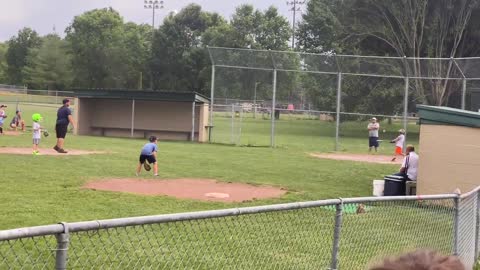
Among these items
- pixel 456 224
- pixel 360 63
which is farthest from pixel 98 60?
pixel 456 224

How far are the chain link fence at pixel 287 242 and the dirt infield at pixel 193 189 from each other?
3.36m

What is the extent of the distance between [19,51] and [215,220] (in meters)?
93.2

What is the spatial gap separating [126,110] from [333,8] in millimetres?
23928

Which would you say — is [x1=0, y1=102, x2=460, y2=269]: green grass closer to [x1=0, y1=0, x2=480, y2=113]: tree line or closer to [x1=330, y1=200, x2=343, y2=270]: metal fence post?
[x1=330, y1=200, x2=343, y2=270]: metal fence post

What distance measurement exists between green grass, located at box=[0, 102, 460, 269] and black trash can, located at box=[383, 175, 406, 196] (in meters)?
0.73

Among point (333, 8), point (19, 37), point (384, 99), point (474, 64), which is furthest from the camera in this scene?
point (19, 37)

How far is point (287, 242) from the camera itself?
22.9 feet

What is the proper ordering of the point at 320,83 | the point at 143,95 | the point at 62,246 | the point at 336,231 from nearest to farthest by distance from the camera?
the point at 62,246 → the point at 336,231 → the point at 143,95 → the point at 320,83

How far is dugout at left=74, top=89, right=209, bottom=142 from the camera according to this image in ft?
98.9

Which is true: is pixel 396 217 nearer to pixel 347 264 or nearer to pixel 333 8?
pixel 347 264

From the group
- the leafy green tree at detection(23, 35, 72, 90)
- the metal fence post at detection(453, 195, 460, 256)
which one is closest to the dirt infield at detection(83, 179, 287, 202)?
the metal fence post at detection(453, 195, 460, 256)

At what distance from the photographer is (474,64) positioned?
79.9ft

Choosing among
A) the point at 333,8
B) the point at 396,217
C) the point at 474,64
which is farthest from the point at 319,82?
the point at 396,217

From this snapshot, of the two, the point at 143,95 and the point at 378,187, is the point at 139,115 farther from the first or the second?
the point at 378,187
